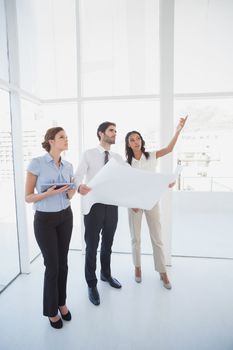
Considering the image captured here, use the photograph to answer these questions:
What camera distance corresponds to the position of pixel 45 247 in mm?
1597

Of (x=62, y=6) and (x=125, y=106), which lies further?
(x=125, y=106)

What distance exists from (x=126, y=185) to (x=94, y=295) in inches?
44.0

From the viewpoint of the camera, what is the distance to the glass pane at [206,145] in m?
2.99

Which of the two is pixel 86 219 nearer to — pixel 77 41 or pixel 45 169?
pixel 45 169

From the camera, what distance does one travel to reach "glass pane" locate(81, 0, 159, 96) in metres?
2.60

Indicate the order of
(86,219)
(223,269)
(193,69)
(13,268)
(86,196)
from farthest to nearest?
(193,69) < (223,269) < (13,268) < (86,219) < (86,196)

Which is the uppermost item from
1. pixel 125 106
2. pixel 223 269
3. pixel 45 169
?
pixel 125 106

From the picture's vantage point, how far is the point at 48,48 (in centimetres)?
278

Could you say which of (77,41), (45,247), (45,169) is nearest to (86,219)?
(45,247)

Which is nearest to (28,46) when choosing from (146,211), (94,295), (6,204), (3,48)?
(3,48)

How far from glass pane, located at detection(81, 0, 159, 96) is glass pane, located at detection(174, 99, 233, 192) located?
63 centimetres

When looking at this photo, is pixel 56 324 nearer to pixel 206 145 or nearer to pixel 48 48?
pixel 206 145

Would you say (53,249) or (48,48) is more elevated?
(48,48)

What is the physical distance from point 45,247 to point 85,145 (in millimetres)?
1697
